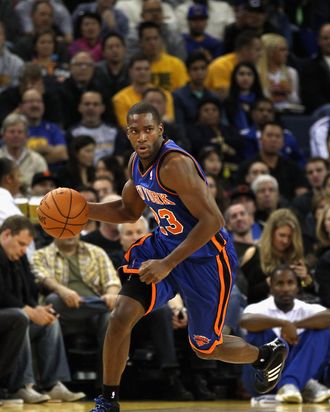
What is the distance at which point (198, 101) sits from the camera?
12859 millimetres

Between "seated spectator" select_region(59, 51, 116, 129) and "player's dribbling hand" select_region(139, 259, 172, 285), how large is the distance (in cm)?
644

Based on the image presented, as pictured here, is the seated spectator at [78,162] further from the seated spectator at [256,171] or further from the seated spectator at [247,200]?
the seated spectator at [256,171]

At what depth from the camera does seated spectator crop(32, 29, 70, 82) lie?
1261cm

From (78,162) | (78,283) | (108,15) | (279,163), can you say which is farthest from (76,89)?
A: (78,283)

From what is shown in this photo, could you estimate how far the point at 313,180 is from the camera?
457 inches

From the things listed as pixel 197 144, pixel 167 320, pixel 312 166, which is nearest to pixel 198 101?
pixel 197 144

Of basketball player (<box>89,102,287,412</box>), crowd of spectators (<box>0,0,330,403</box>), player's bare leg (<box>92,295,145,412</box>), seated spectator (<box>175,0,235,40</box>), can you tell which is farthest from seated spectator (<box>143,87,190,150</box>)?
player's bare leg (<box>92,295,145,412</box>)

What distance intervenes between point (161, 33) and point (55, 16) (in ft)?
4.62

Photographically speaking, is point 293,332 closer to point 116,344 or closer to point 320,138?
point 116,344

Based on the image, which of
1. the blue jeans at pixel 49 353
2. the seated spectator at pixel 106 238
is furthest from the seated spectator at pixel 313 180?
the blue jeans at pixel 49 353

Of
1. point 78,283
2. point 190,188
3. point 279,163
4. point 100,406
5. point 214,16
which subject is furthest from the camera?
point 214,16

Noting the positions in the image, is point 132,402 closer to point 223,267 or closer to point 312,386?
point 312,386

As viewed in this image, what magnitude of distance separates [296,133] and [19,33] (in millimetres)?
3795

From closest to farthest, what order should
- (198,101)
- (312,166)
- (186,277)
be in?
(186,277) < (312,166) < (198,101)
